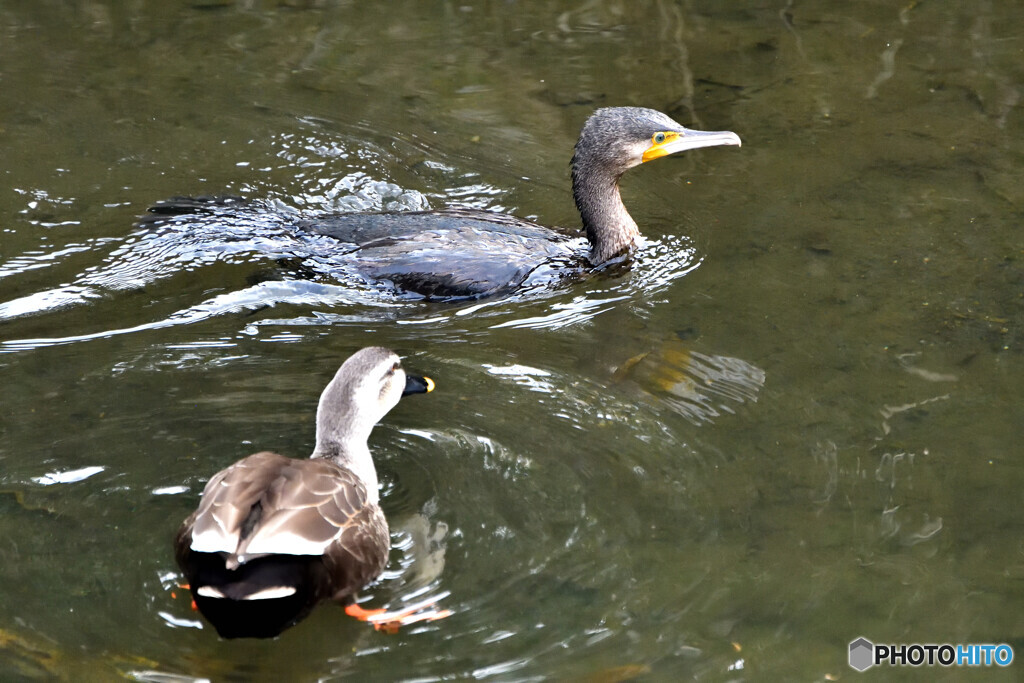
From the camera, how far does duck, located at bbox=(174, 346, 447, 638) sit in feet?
12.5

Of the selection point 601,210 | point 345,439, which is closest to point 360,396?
point 345,439

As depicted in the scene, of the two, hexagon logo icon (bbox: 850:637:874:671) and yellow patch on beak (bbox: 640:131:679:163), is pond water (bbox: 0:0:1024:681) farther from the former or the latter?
yellow patch on beak (bbox: 640:131:679:163)

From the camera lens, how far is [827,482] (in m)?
4.92

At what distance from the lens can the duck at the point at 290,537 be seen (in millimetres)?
3807

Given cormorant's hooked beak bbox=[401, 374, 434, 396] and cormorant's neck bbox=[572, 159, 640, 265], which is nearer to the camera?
cormorant's hooked beak bbox=[401, 374, 434, 396]

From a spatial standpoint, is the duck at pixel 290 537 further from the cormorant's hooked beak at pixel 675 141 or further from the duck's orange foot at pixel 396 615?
the cormorant's hooked beak at pixel 675 141

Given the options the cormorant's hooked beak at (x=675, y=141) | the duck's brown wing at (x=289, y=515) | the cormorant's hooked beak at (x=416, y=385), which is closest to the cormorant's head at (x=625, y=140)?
the cormorant's hooked beak at (x=675, y=141)

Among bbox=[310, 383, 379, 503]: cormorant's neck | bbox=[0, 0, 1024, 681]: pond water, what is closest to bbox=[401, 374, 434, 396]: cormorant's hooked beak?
bbox=[0, 0, 1024, 681]: pond water

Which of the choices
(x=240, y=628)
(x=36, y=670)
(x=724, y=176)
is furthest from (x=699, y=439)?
(x=724, y=176)

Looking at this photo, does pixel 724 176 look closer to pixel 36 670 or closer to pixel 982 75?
pixel 982 75

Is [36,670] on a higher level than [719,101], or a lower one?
lower

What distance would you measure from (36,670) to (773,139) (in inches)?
252

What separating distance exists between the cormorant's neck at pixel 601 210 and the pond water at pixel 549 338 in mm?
201

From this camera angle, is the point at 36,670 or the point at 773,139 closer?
the point at 36,670
